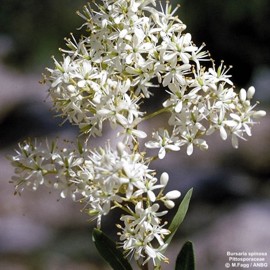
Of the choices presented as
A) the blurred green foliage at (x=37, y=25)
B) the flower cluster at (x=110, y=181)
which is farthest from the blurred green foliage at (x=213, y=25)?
the flower cluster at (x=110, y=181)

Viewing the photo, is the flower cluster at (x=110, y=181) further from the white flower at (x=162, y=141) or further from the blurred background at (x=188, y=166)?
the blurred background at (x=188, y=166)

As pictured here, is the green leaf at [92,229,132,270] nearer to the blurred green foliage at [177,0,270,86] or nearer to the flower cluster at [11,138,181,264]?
the flower cluster at [11,138,181,264]

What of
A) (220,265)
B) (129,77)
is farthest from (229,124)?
(220,265)

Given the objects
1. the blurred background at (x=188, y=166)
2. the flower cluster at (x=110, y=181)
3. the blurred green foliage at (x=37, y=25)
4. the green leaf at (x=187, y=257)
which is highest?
the blurred green foliage at (x=37, y=25)

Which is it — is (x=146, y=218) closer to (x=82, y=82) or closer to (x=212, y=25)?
(x=82, y=82)

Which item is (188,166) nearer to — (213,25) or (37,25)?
(213,25)

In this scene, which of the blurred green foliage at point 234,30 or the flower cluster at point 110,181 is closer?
the flower cluster at point 110,181
